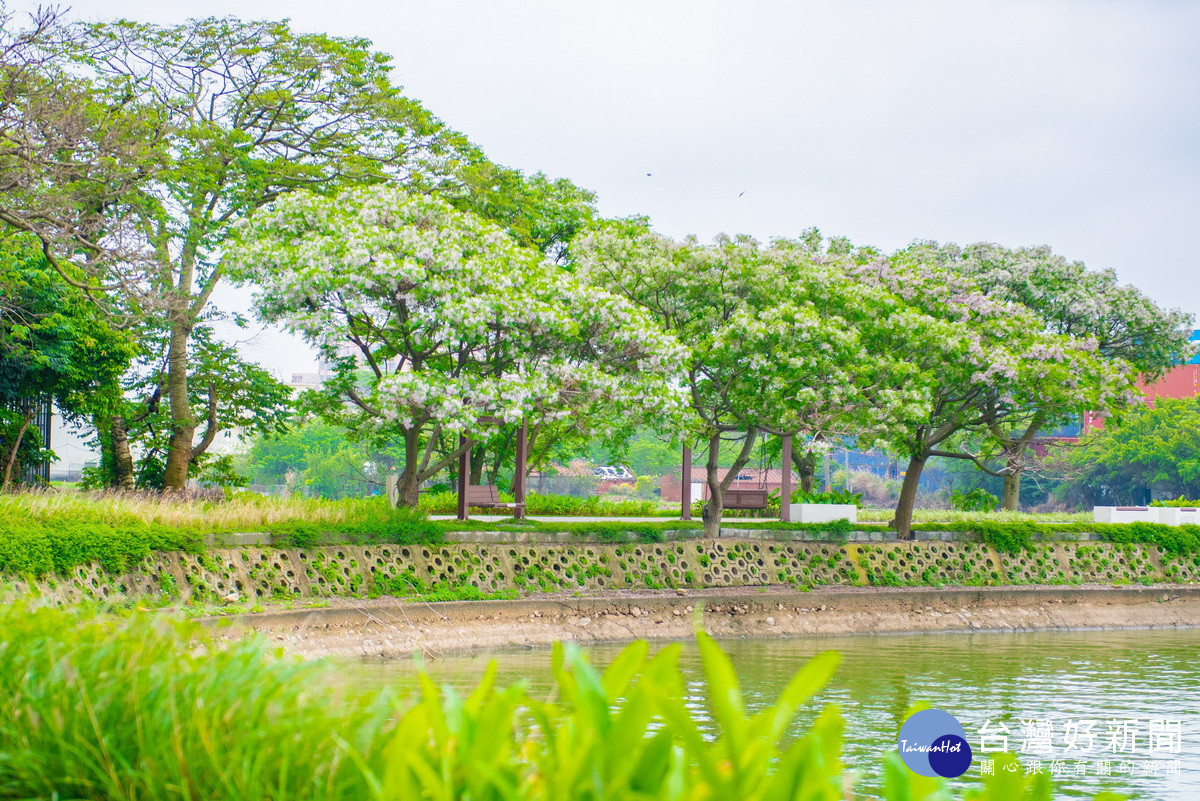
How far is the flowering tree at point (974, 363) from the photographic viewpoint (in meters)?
20.2

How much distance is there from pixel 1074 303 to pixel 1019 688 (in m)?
15.8

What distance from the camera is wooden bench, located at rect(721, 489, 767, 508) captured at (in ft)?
84.0

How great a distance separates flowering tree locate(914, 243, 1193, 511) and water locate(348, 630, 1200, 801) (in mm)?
9212

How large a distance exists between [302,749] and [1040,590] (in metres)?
20.3

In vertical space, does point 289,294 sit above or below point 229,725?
above

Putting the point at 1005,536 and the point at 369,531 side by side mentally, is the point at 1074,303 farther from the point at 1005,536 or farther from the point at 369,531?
the point at 369,531

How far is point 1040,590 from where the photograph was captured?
20750 mm

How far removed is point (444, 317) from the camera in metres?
15.9

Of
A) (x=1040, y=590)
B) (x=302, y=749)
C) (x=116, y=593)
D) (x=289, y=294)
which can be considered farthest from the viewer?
(x=1040, y=590)

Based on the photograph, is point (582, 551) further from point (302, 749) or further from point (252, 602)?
point (302, 749)

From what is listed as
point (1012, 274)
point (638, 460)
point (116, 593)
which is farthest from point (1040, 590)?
point (638, 460)

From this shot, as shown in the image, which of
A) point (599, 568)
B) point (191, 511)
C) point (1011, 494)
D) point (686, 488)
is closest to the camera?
point (191, 511)

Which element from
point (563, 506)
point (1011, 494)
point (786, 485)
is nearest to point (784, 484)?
point (786, 485)

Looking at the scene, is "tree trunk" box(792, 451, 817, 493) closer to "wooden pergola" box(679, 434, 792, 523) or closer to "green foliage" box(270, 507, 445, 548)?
"wooden pergola" box(679, 434, 792, 523)
